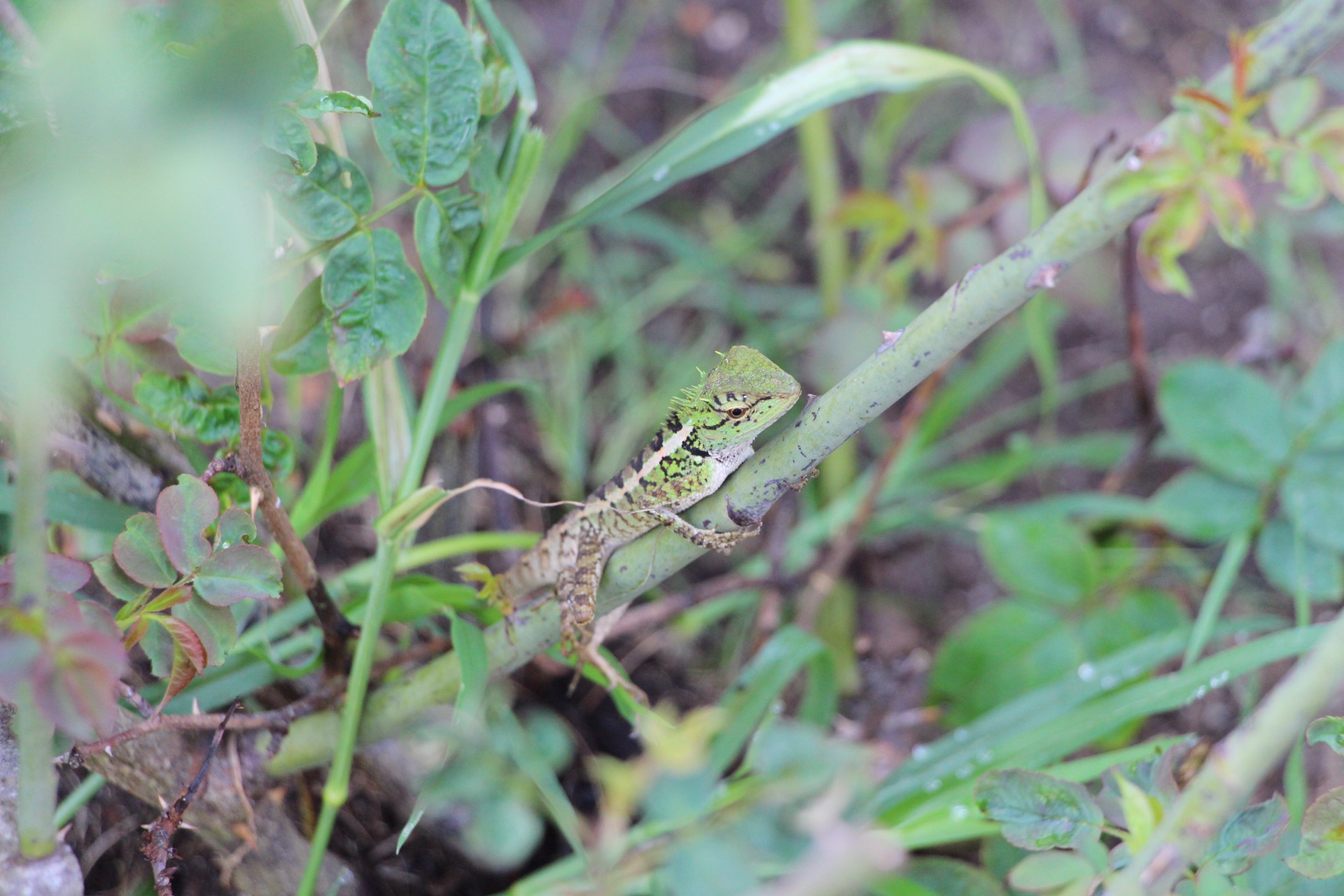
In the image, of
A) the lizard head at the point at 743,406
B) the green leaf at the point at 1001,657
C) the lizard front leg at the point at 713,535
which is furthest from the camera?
the green leaf at the point at 1001,657

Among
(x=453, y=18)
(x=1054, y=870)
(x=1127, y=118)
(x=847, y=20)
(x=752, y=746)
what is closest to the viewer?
(x=1054, y=870)

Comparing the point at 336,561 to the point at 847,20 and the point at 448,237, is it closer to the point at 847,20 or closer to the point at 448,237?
the point at 448,237

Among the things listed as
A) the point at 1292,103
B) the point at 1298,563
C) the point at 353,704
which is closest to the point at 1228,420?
the point at 1298,563

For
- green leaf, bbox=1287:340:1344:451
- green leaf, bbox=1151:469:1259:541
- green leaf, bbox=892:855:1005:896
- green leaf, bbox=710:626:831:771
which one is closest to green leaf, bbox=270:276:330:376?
green leaf, bbox=710:626:831:771

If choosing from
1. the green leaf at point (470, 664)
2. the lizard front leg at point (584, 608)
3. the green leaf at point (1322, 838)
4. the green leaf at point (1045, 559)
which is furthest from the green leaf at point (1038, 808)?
the green leaf at point (1045, 559)

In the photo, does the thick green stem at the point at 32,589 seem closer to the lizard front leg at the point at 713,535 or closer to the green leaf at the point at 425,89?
the green leaf at the point at 425,89


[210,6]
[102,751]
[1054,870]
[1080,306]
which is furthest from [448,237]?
[1080,306]
